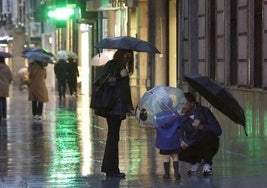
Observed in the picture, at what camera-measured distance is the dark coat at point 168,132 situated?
36.9ft

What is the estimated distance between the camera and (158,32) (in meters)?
24.8

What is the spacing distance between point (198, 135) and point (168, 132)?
0.52 m

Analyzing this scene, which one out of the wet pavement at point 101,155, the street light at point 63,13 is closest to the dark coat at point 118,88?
the wet pavement at point 101,155

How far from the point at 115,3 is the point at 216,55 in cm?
1016

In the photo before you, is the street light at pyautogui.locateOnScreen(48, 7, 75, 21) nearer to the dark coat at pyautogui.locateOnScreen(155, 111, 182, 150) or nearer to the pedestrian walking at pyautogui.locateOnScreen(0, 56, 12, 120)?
the pedestrian walking at pyautogui.locateOnScreen(0, 56, 12, 120)

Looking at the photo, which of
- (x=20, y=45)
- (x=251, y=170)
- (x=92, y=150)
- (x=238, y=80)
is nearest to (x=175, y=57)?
(x=238, y=80)

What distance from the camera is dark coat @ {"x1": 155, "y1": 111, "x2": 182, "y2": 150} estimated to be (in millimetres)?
11234

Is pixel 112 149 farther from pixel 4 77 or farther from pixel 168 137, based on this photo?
pixel 4 77

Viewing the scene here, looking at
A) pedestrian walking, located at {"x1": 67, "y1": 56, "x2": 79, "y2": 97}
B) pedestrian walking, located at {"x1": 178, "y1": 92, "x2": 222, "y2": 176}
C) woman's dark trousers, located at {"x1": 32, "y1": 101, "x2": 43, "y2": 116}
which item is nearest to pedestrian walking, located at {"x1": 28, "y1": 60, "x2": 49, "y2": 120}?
woman's dark trousers, located at {"x1": 32, "y1": 101, "x2": 43, "y2": 116}

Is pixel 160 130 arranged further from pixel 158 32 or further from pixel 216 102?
pixel 158 32

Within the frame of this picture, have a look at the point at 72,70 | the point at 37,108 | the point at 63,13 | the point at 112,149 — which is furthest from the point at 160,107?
the point at 63,13

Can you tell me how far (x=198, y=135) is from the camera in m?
11.5

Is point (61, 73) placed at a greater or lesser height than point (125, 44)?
lesser

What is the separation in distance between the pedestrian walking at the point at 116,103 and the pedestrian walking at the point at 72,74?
2473 cm
